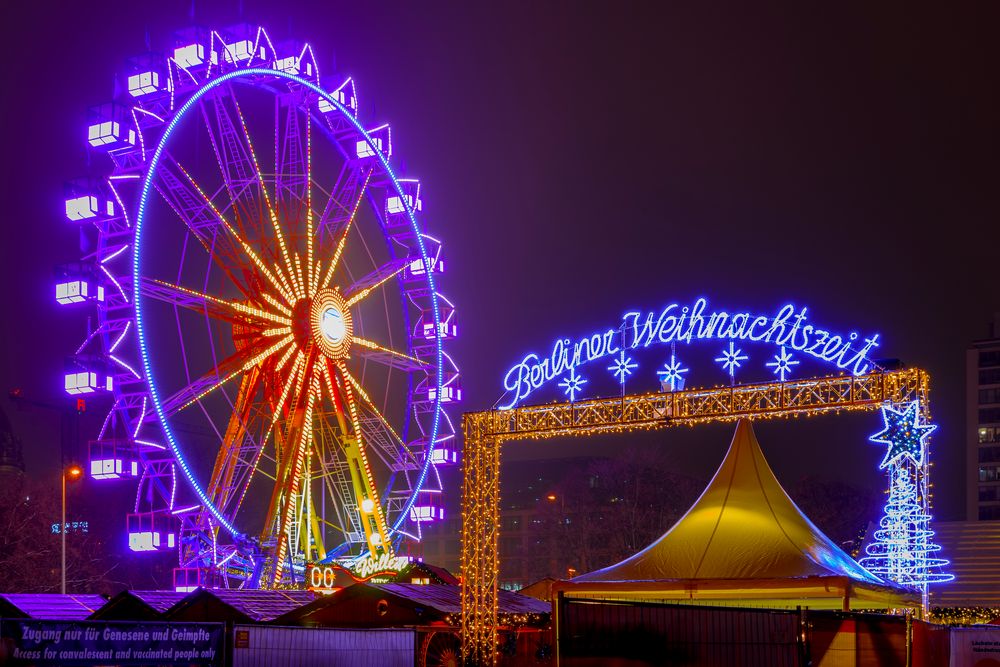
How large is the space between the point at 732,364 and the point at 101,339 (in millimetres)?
13328

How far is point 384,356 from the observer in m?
36.0

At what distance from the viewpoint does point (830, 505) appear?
66438 millimetres

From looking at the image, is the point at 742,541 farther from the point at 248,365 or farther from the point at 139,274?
the point at 139,274

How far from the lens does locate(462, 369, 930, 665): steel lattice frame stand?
2278 centimetres

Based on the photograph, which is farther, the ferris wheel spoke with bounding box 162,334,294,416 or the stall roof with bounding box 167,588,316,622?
the ferris wheel spoke with bounding box 162,334,294,416

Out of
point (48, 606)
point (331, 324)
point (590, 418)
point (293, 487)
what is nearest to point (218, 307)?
point (331, 324)

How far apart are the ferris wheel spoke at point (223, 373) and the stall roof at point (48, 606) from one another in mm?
4298


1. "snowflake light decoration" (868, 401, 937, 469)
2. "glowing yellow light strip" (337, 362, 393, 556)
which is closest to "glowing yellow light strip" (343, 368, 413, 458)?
"glowing yellow light strip" (337, 362, 393, 556)

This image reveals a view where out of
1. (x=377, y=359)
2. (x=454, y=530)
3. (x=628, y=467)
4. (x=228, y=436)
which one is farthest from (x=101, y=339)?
(x=454, y=530)

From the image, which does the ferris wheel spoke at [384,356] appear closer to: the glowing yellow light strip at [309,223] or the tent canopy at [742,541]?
the glowing yellow light strip at [309,223]

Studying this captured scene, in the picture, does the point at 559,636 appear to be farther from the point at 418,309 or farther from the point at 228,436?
the point at 418,309

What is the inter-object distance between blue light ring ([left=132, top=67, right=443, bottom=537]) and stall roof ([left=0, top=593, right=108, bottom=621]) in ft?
10.9

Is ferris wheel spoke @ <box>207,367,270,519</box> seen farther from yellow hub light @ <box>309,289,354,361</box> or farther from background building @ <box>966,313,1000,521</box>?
background building @ <box>966,313,1000,521</box>

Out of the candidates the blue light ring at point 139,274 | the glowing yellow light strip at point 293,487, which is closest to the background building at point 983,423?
the blue light ring at point 139,274
